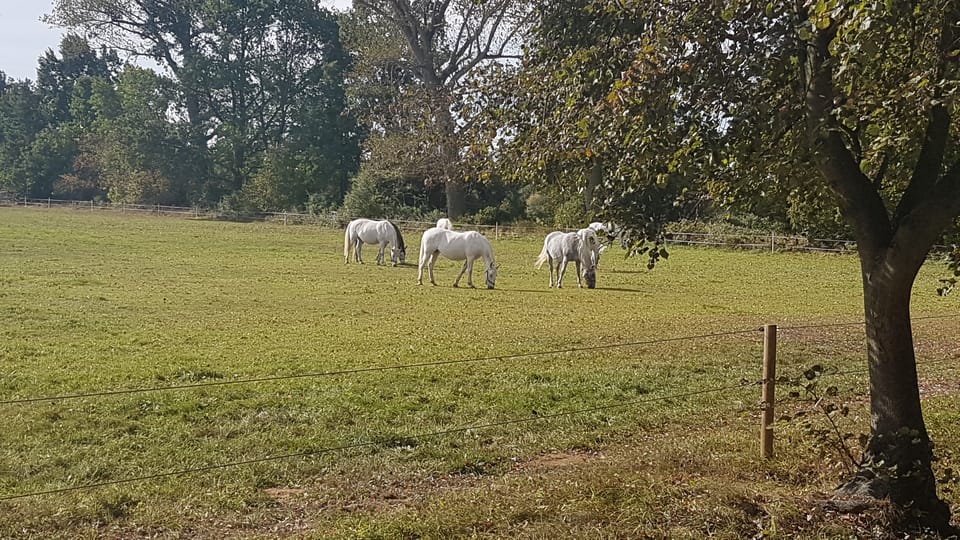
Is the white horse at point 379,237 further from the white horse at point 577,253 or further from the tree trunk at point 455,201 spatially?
the tree trunk at point 455,201

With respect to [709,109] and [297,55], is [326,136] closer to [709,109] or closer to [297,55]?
[297,55]

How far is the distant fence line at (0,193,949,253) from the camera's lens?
30.0m

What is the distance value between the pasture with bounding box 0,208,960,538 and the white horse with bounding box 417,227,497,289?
2.59 metres

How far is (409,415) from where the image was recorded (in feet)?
21.8

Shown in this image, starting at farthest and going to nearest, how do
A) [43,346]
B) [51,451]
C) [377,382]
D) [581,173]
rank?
1. [43,346]
2. [377,382]
3. [51,451]
4. [581,173]

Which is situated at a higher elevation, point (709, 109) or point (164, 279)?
point (709, 109)

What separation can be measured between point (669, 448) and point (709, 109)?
8.88ft

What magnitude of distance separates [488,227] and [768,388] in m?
34.4

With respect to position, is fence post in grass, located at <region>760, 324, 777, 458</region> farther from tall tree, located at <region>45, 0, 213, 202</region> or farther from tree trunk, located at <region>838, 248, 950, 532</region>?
tall tree, located at <region>45, 0, 213, 202</region>

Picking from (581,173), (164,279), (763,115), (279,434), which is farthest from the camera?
(164,279)

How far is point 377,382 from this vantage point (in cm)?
775

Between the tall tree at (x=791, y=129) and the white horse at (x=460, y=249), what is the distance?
13.3m

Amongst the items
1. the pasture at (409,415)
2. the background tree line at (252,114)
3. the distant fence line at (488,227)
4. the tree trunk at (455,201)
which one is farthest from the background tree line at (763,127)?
the tree trunk at (455,201)

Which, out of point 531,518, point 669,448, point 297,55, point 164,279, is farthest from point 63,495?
point 297,55
